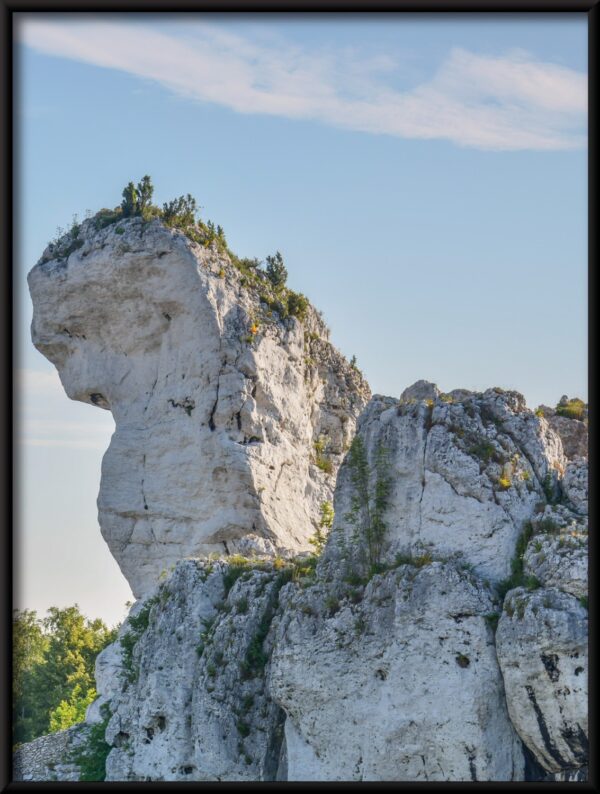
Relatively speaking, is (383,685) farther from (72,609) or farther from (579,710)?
(72,609)

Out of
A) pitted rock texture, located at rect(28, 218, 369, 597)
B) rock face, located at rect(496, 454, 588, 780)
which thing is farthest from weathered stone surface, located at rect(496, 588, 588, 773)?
pitted rock texture, located at rect(28, 218, 369, 597)

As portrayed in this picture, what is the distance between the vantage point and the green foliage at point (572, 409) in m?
46.2

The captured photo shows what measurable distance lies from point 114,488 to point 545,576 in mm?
23215


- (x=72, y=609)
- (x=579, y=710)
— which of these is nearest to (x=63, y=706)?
(x=72, y=609)

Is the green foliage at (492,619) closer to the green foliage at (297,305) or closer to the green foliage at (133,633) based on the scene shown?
the green foliage at (133,633)

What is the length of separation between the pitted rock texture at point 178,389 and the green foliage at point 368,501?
12.4 metres

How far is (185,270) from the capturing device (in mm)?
57000

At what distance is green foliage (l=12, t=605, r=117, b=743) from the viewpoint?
7069 centimetres

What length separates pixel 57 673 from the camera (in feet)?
249

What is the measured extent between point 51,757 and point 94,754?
3011 mm

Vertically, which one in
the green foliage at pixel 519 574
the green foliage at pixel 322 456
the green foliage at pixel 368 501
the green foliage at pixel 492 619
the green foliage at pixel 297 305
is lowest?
the green foliage at pixel 492 619

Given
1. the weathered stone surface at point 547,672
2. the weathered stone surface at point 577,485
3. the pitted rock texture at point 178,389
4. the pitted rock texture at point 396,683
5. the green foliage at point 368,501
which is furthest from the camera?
the pitted rock texture at point 178,389

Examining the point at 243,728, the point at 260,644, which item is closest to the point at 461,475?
the point at 260,644

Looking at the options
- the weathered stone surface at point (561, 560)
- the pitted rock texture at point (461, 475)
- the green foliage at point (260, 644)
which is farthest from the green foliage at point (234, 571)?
the weathered stone surface at point (561, 560)
